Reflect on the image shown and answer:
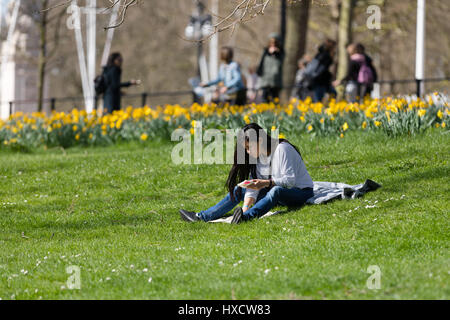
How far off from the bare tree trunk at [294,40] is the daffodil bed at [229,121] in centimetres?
464

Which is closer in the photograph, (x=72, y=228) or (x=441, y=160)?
(x=72, y=228)

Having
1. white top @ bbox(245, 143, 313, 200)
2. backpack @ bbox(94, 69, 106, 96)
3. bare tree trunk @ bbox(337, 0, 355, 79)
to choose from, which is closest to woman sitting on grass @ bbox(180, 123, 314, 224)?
white top @ bbox(245, 143, 313, 200)

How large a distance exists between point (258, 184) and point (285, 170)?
35 cm

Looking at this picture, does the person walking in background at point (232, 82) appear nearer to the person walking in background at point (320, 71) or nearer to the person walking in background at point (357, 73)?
the person walking in background at point (320, 71)

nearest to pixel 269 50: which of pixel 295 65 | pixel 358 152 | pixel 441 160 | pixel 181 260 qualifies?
pixel 295 65

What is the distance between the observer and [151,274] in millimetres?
5602

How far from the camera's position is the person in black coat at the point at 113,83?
14.9 meters

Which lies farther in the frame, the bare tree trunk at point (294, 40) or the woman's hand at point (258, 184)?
the bare tree trunk at point (294, 40)

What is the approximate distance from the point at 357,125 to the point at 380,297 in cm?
675

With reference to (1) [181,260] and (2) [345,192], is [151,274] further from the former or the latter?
(2) [345,192]

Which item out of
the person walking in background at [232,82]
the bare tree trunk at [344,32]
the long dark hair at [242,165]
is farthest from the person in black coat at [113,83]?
the long dark hair at [242,165]

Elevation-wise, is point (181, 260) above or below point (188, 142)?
below

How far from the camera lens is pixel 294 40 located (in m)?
18.0

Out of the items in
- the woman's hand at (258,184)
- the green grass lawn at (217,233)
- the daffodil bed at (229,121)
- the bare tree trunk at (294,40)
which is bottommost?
the green grass lawn at (217,233)
